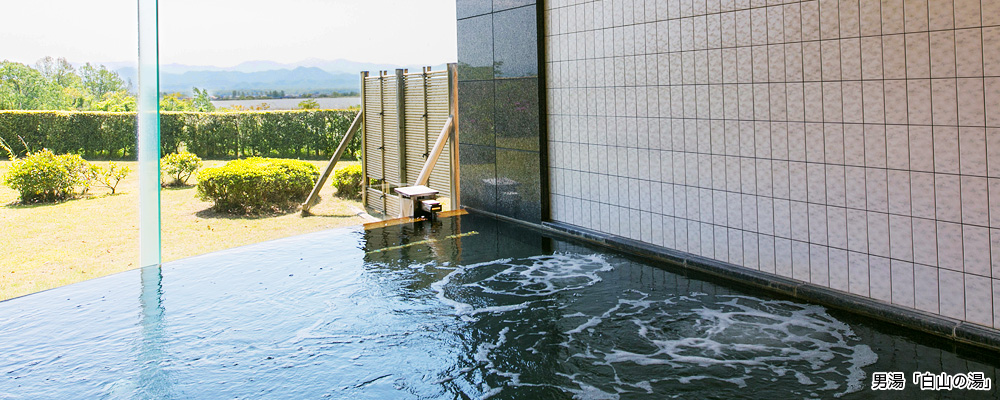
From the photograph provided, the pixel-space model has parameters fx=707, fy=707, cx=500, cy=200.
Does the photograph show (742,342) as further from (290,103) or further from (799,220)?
(290,103)

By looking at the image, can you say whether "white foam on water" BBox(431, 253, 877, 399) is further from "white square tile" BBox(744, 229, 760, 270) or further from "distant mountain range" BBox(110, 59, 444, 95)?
"distant mountain range" BBox(110, 59, 444, 95)

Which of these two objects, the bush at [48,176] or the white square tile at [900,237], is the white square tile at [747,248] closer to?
the white square tile at [900,237]

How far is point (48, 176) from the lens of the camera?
8164 millimetres

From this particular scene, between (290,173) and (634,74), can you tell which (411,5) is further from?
(634,74)

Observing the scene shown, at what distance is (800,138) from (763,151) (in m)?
0.32

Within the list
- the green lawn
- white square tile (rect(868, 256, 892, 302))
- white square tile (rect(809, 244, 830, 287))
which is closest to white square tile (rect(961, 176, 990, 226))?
white square tile (rect(868, 256, 892, 302))

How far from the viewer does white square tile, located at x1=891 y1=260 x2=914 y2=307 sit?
13.6 feet

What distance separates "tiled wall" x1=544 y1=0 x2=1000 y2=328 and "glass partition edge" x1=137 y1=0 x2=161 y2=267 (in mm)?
3786

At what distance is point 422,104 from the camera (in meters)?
9.09

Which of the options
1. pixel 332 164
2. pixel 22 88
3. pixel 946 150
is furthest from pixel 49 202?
pixel 946 150

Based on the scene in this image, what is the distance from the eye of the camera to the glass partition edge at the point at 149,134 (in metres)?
6.14

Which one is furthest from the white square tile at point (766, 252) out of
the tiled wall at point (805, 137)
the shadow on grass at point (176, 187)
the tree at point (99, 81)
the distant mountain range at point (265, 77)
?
the distant mountain range at point (265, 77)

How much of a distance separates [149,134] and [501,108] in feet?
11.5

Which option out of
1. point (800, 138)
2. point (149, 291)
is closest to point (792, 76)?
point (800, 138)
